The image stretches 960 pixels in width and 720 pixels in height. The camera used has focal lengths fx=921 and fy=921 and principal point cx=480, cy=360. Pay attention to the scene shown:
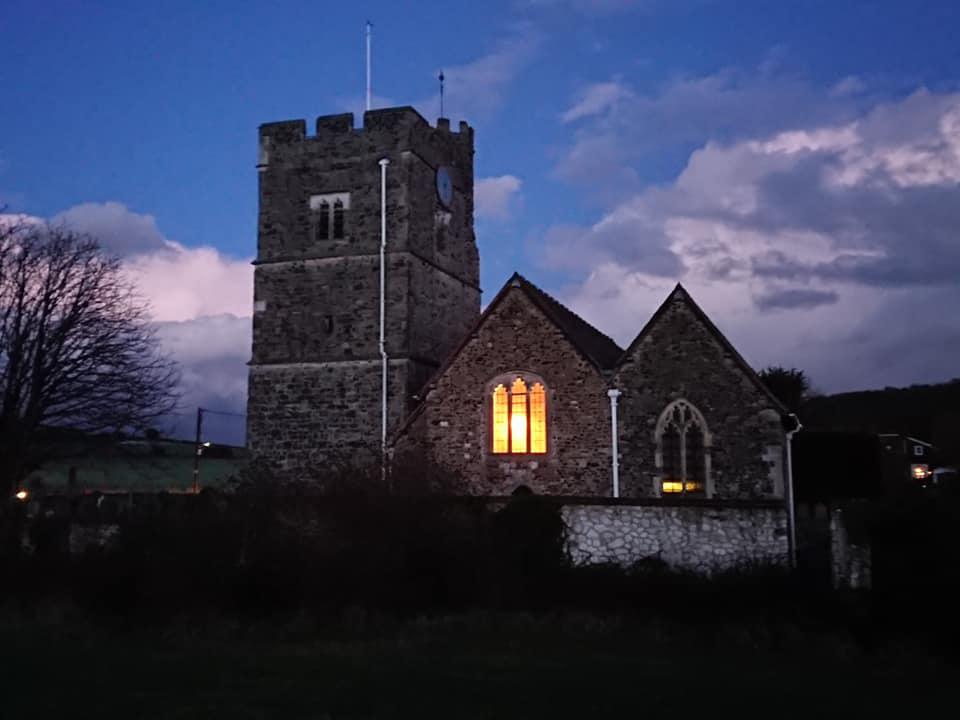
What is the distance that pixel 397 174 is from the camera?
99.3 ft

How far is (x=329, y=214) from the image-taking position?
101ft

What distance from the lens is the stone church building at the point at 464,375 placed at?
73.6 ft

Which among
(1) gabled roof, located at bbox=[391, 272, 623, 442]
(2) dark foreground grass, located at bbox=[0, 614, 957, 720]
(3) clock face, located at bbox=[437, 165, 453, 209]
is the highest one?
(3) clock face, located at bbox=[437, 165, 453, 209]

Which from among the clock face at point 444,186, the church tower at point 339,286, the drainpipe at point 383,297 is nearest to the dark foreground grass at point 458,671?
the drainpipe at point 383,297

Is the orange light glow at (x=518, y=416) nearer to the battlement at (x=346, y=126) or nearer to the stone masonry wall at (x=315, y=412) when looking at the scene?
the stone masonry wall at (x=315, y=412)

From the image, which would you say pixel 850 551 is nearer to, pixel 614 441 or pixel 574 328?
pixel 614 441

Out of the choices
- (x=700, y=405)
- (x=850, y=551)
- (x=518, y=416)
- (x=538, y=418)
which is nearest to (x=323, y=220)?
(x=518, y=416)

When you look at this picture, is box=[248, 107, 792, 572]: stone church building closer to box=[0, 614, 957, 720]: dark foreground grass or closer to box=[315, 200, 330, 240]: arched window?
box=[315, 200, 330, 240]: arched window

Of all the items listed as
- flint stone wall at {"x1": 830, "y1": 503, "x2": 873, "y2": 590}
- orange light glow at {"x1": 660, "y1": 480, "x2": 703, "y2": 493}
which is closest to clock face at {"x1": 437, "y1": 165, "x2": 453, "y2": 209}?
orange light glow at {"x1": 660, "y1": 480, "x2": 703, "y2": 493}

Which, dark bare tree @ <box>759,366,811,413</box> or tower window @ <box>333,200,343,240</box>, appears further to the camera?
dark bare tree @ <box>759,366,811,413</box>

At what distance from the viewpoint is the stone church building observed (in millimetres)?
22438

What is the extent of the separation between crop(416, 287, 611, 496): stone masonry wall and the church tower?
10.3 ft

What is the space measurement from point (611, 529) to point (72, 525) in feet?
40.7

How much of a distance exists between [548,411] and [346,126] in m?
12.8
